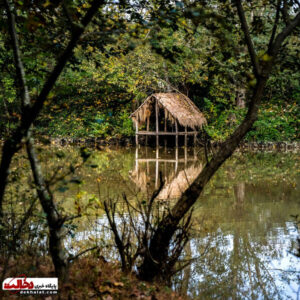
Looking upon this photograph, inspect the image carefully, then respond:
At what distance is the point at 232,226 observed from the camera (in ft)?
21.5

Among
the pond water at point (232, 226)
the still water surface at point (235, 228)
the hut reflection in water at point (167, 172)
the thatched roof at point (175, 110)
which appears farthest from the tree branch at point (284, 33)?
the thatched roof at point (175, 110)

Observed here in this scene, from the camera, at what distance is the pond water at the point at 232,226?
433 cm

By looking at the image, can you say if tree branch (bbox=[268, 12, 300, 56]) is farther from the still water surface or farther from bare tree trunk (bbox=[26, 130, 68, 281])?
bare tree trunk (bbox=[26, 130, 68, 281])

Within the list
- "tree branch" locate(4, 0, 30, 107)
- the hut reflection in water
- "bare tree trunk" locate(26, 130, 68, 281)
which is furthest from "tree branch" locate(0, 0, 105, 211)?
the hut reflection in water

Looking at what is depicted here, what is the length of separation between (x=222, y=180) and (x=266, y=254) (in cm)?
600

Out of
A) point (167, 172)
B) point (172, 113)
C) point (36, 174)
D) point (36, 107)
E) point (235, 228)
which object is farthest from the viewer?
point (172, 113)

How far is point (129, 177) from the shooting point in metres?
11.8

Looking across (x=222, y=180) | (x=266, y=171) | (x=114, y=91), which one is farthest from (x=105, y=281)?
(x=114, y=91)

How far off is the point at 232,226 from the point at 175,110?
15.0 metres

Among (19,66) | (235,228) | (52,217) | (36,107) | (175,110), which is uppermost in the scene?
(175,110)

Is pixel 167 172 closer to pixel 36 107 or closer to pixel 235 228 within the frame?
pixel 235 228

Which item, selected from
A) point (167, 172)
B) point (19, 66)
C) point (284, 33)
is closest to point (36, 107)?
point (19, 66)

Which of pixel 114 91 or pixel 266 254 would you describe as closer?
pixel 266 254

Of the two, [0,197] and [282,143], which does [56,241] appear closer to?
[0,197]
